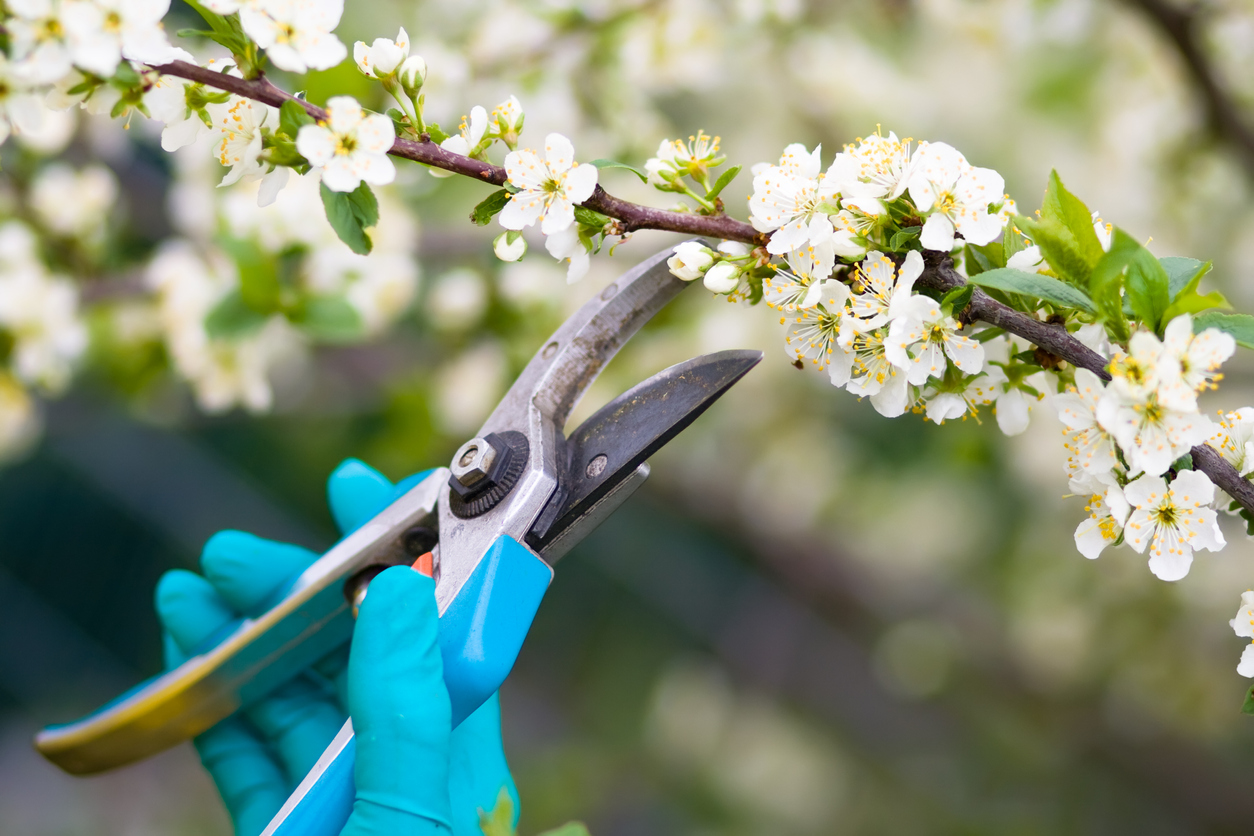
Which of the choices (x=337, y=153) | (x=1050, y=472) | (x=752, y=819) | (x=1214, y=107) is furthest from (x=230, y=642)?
(x=752, y=819)

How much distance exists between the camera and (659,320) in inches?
85.6

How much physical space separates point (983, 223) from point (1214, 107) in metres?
1.63

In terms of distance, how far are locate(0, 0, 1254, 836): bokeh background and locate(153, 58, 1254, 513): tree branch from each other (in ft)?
1.90

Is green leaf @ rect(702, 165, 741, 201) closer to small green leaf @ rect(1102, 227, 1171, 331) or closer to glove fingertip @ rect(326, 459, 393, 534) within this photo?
small green leaf @ rect(1102, 227, 1171, 331)

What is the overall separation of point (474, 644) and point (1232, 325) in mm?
770

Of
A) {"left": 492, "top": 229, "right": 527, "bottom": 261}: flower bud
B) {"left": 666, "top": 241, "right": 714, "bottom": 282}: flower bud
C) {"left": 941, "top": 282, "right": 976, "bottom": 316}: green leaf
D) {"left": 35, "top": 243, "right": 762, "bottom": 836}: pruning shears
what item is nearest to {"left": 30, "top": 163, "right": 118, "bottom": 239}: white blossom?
{"left": 35, "top": 243, "right": 762, "bottom": 836}: pruning shears

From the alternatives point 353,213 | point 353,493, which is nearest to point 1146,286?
point 353,213

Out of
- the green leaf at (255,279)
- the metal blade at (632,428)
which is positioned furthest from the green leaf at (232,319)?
the metal blade at (632,428)

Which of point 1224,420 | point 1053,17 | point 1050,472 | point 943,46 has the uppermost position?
point 943,46

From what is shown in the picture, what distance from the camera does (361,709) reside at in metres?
0.94

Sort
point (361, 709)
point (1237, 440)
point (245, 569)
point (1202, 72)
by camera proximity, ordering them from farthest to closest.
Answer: point (1202, 72)
point (245, 569)
point (361, 709)
point (1237, 440)

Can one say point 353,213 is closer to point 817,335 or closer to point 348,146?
point 348,146

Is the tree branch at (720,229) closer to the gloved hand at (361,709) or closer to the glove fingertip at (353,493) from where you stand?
the gloved hand at (361,709)

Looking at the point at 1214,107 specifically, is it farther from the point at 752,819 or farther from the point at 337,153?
the point at 752,819
